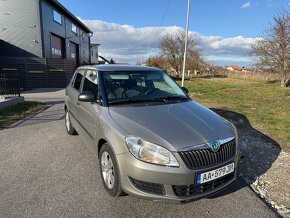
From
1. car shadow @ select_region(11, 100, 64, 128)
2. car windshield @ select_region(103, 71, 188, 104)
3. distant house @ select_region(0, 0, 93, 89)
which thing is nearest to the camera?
car windshield @ select_region(103, 71, 188, 104)

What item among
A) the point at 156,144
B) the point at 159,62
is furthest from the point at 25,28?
the point at 159,62

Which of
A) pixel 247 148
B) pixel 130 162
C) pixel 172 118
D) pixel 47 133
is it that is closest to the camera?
pixel 130 162

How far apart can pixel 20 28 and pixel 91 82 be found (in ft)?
62.7

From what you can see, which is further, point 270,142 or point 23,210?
point 270,142

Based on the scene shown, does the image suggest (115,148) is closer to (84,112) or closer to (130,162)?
(130,162)

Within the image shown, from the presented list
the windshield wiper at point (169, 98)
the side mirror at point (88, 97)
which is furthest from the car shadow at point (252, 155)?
the side mirror at point (88, 97)

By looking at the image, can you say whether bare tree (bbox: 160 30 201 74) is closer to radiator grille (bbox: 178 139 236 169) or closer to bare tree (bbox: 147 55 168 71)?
bare tree (bbox: 147 55 168 71)

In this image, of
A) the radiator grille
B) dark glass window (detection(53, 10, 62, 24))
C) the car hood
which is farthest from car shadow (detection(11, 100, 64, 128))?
dark glass window (detection(53, 10, 62, 24))

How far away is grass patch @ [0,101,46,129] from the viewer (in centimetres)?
711

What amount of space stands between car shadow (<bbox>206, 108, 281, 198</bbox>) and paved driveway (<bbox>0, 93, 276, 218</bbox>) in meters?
0.17

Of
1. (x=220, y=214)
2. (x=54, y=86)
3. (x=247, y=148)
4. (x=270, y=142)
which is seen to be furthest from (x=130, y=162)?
(x=54, y=86)

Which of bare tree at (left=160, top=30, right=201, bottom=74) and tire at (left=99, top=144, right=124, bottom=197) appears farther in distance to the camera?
bare tree at (left=160, top=30, right=201, bottom=74)

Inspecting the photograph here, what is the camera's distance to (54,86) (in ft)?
64.2

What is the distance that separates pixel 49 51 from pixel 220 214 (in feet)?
71.8
